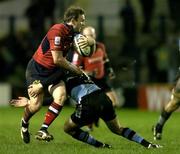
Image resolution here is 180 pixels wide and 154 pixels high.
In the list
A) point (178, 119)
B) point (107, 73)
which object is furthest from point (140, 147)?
point (178, 119)

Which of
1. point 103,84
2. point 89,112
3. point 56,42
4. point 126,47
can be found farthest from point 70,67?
point 126,47

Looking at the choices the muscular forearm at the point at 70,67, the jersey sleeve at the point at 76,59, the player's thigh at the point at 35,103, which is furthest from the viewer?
the jersey sleeve at the point at 76,59

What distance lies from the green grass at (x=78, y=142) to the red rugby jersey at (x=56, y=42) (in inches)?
50.9

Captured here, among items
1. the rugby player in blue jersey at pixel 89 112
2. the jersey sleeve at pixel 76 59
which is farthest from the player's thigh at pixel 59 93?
the jersey sleeve at pixel 76 59

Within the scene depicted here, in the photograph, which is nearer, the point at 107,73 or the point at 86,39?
the point at 86,39

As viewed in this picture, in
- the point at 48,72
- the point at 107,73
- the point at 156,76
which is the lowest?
the point at 156,76

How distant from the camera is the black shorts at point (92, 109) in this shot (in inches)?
484

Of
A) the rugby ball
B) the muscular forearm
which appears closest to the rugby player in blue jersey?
the muscular forearm

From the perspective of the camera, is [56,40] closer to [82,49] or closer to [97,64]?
[82,49]

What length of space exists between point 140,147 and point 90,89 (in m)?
1.19

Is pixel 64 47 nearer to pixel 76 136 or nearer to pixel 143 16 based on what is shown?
pixel 76 136

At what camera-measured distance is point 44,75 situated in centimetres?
1349

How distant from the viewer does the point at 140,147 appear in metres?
13.0

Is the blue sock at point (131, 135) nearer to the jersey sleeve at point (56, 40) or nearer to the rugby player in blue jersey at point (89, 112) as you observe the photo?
the rugby player in blue jersey at point (89, 112)
